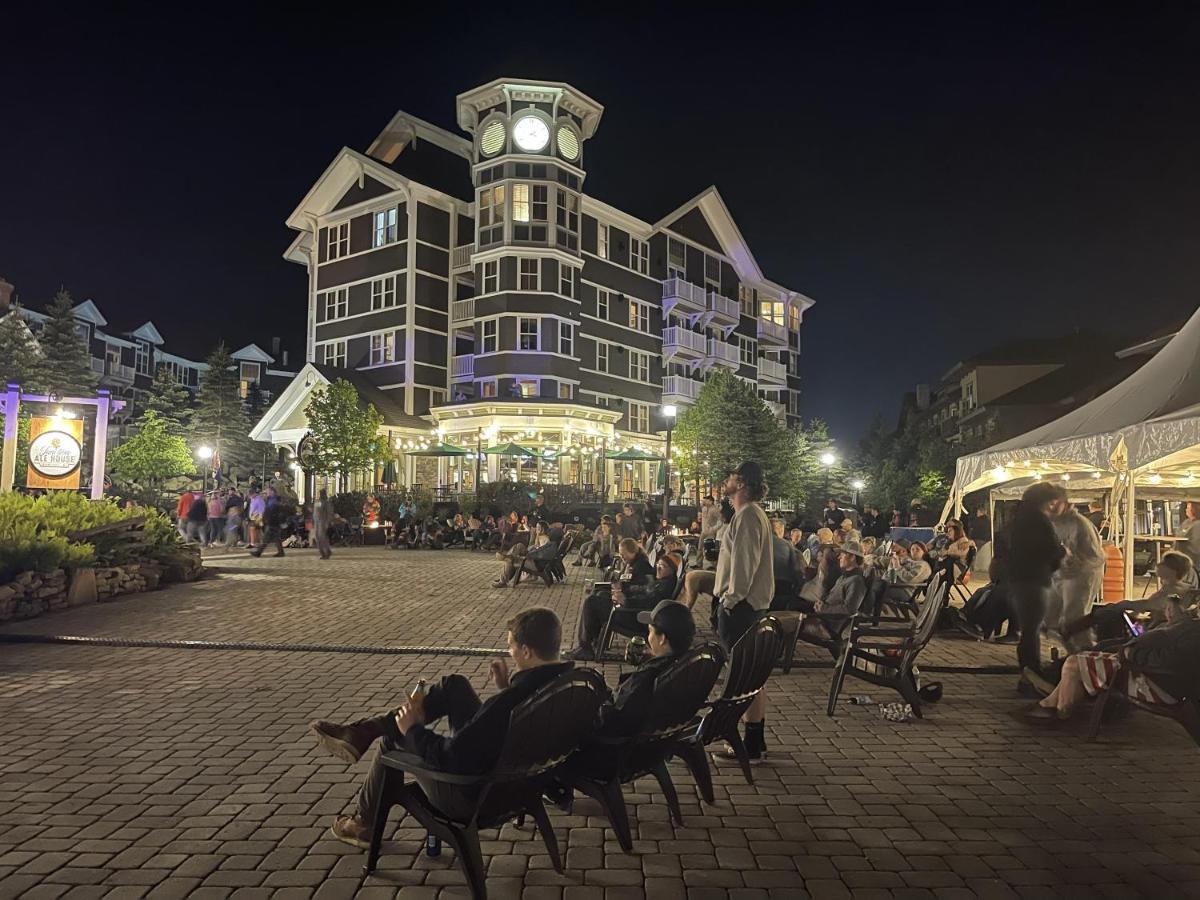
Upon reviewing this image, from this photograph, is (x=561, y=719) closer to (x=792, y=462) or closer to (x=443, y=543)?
(x=443, y=543)

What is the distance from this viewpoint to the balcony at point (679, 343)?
47312 millimetres

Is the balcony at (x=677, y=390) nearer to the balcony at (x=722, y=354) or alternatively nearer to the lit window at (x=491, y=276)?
the balcony at (x=722, y=354)

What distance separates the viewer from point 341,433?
31.9 metres

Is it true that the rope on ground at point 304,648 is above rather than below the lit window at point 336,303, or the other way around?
below

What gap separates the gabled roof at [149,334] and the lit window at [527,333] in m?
43.9

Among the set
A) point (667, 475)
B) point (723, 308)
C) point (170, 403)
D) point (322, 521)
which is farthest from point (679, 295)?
point (170, 403)

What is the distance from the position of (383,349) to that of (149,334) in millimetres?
38937

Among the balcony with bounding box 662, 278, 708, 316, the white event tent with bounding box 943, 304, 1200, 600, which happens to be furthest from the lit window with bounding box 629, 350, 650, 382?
the white event tent with bounding box 943, 304, 1200, 600

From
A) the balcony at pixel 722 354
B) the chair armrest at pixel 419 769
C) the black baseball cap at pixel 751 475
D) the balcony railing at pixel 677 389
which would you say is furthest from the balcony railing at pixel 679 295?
the chair armrest at pixel 419 769

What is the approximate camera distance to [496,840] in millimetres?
4051

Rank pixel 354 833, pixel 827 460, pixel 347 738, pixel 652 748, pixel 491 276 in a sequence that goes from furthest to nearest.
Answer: pixel 827 460, pixel 491 276, pixel 652 748, pixel 354 833, pixel 347 738

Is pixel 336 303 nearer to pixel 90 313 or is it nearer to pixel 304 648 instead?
pixel 90 313

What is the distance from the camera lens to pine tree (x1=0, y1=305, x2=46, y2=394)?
44.9 m

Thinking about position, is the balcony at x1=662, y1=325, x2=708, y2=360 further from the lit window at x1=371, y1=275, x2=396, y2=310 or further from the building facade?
the lit window at x1=371, y1=275, x2=396, y2=310
